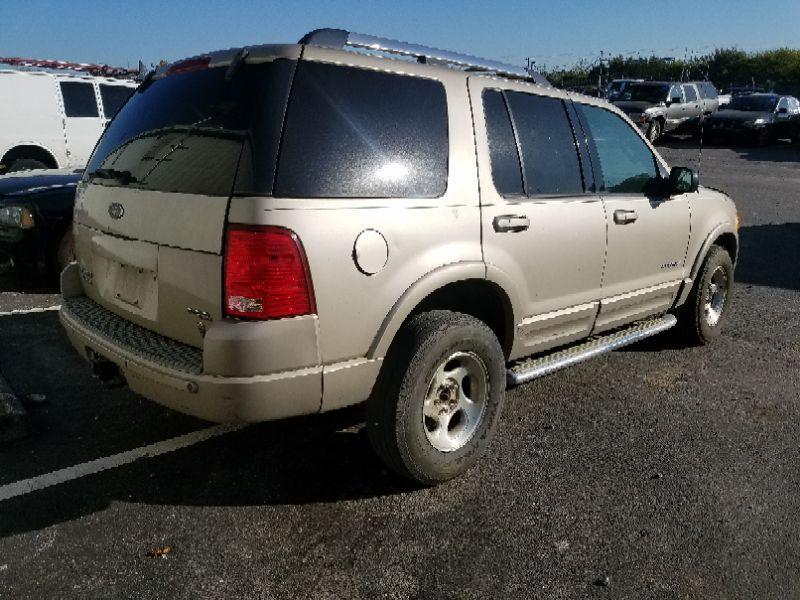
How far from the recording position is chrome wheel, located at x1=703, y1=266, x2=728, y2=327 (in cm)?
522

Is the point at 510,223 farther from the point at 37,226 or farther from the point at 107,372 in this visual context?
the point at 37,226

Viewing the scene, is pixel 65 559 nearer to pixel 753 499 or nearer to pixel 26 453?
pixel 26 453

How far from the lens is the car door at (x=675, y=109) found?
862 inches

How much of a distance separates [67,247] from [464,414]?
4360 mm

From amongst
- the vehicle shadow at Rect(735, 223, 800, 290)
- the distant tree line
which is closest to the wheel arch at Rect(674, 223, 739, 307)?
the vehicle shadow at Rect(735, 223, 800, 290)

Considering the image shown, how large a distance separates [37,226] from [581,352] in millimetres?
4710

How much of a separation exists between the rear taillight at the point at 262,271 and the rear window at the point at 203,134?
18 cm

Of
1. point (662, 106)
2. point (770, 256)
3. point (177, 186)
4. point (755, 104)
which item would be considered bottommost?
point (770, 256)

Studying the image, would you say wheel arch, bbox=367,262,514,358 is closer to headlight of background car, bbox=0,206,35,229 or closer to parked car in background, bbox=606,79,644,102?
headlight of background car, bbox=0,206,35,229

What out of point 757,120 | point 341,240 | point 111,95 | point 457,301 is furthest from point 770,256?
point 757,120

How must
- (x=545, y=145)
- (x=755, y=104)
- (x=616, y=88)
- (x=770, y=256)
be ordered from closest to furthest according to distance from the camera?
(x=545, y=145), (x=770, y=256), (x=616, y=88), (x=755, y=104)

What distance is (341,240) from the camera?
2631 mm

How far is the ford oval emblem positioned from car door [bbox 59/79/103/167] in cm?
867

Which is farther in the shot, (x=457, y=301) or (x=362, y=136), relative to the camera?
(x=457, y=301)
